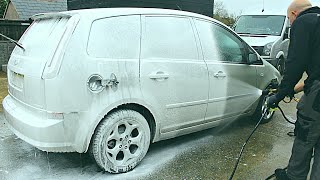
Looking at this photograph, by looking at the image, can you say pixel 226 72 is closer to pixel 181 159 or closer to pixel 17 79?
pixel 181 159

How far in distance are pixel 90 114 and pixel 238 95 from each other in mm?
2310

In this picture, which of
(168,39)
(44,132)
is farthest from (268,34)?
(44,132)

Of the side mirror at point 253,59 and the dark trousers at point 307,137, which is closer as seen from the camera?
the dark trousers at point 307,137

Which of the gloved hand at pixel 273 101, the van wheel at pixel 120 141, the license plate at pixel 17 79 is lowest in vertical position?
the van wheel at pixel 120 141

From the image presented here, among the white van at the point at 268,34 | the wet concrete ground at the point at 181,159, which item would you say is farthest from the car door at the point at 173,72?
the white van at the point at 268,34

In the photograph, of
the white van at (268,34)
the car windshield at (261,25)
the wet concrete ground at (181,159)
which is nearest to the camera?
the wet concrete ground at (181,159)

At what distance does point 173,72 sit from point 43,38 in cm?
146

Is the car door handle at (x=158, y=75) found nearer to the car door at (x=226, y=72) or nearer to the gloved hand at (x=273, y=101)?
the car door at (x=226, y=72)

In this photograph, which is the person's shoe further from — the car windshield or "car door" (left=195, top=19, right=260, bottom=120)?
the car windshield

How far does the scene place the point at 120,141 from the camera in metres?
3.29

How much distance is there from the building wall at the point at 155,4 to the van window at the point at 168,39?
5.81 meters

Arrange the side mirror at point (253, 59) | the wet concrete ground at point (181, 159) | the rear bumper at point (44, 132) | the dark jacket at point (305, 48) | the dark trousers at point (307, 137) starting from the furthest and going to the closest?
the side mirror at point (253, 59), the wet concrete ground at point (181, 159), the rear bumper at point (44, 132), the dark trousers at point (307, 137), the dark jacket at point (305, 48)

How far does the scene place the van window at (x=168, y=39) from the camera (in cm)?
347

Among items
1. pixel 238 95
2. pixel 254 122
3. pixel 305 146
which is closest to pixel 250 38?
pixel 254 122
